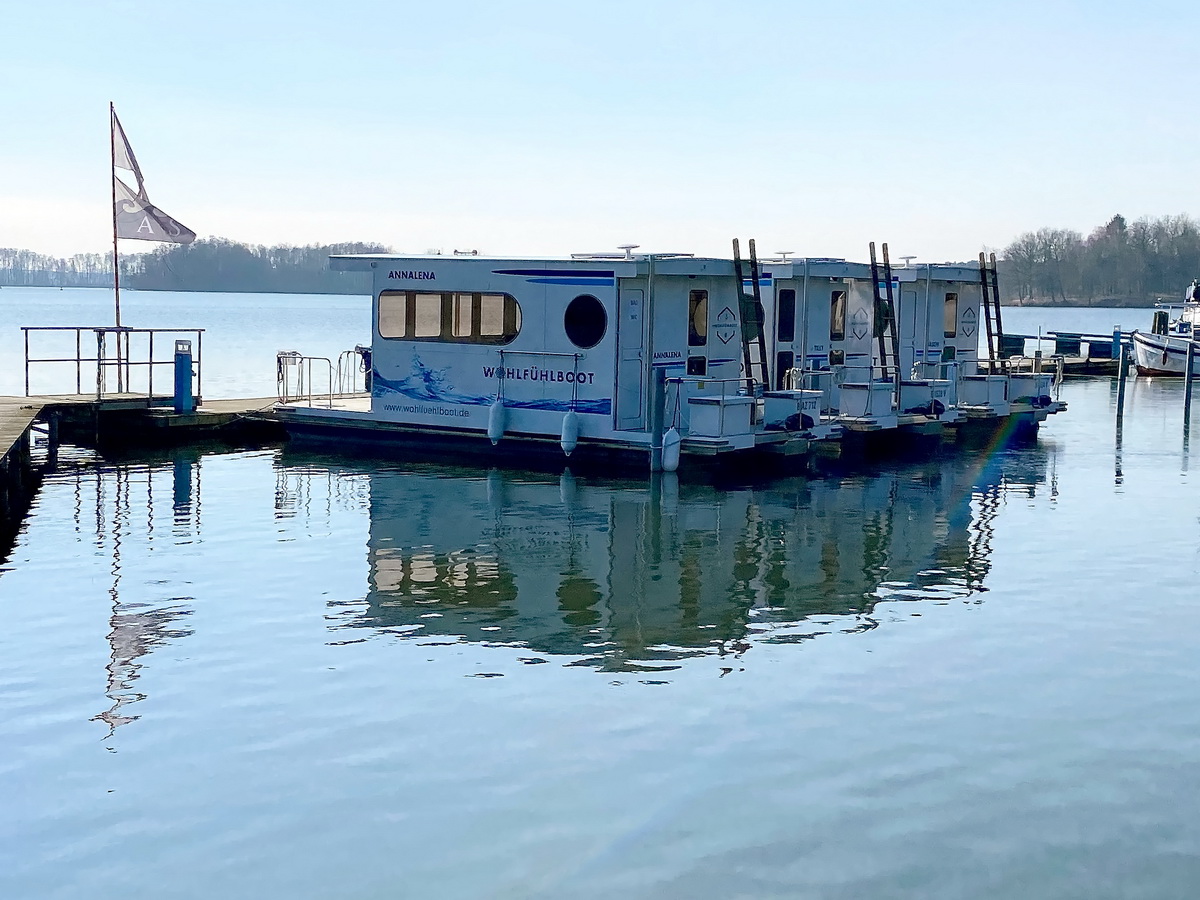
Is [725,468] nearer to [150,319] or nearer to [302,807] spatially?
[302,807]

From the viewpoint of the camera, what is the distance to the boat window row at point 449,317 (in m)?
22.7

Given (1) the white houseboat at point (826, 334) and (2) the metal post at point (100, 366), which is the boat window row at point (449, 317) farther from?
(2) the metal post at point (100, 366)

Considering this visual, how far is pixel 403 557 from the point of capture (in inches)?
622

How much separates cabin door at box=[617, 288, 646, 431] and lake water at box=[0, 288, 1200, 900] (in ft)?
9.59

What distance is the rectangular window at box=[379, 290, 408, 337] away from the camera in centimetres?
2383

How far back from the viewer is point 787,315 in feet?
82.0

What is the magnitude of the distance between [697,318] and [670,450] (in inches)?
109

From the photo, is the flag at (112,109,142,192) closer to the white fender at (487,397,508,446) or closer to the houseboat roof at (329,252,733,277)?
the houseboat roof at (329,252,733,277)

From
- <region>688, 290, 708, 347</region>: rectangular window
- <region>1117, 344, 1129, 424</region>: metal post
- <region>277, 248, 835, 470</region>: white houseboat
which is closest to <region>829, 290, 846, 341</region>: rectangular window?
<region>277, 248, 835, 470</region>: white houseboat

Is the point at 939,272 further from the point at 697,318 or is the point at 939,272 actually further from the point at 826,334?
the point at 697,318

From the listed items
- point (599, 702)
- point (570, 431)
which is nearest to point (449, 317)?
point (570, 431)

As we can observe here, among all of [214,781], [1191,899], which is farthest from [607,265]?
[1191,899]

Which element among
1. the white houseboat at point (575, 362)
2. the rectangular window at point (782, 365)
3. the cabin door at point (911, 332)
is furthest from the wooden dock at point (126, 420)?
the cabin door at point (911, 332)

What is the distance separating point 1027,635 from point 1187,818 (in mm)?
4245
